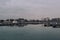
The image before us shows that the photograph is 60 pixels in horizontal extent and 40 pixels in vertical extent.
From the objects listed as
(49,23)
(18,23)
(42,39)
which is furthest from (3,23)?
(42,39)

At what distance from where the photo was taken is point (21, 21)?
26656 mm

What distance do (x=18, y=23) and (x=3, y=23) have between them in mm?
2877

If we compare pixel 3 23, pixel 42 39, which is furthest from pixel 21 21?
pixel 42 39

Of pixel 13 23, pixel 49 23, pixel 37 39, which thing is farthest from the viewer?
pixel 13 23

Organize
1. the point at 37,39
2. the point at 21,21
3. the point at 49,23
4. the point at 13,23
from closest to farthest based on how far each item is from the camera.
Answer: the point at 37,39
the point at 49,23
the point at 21,21
the point at 13,23

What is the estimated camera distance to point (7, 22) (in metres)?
27.5

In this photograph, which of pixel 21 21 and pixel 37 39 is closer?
pixel 37 39

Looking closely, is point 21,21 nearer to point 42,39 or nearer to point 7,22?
point 7,22

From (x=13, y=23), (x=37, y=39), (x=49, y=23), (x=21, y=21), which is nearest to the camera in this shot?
(x=37, y=39)

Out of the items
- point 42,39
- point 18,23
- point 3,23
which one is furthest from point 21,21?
point 42,39

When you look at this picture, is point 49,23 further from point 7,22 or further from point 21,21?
point 7,22

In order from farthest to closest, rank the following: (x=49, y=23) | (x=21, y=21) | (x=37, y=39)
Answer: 1. (x=21, y=21)
2. (x=49, y=23)
3. (x=37, y=39)

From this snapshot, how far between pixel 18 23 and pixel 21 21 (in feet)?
4.45

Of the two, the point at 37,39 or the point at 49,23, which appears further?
the point at 49,23
